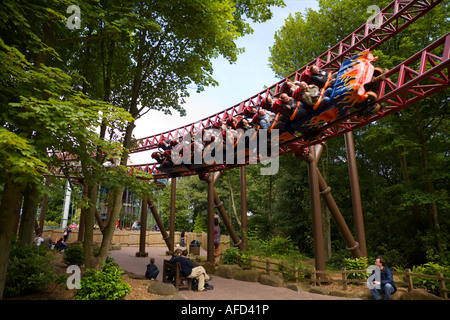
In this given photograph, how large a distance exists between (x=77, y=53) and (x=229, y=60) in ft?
15.4

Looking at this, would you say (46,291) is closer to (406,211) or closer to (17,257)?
(17,257)

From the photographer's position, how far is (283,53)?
18.9 meters

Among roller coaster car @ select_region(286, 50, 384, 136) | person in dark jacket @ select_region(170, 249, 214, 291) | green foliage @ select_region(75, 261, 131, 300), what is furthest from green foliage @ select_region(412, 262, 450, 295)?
green foliage @ select_region(75, 261, 131, 300)

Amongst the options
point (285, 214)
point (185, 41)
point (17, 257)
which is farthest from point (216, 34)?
point (285, 214)

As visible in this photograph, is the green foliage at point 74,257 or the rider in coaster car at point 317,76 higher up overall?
the rider in coaster car at point 317,76

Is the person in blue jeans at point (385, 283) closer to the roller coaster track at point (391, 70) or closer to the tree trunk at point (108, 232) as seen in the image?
the roller coaster track at point (391, 70)

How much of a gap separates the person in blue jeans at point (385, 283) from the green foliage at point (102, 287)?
523 centimetres

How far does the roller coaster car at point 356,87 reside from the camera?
5.02 metres

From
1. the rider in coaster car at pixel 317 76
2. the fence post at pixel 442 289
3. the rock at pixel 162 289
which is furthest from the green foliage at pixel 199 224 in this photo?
the rider in coaster car at pixel 317 76

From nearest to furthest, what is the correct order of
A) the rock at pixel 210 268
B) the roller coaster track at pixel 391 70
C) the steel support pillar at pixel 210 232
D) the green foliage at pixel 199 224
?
the roller coaster track at pixel 391 70, the rock at pixel 210 268, the steel support pillar at pixel 210 232, the green foliage at pixel 199 224

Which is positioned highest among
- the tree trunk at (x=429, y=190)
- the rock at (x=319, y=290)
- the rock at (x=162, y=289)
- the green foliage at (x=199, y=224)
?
the tree trunk at (x=429, y=190)

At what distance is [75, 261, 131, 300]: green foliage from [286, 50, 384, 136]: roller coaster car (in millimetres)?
5464

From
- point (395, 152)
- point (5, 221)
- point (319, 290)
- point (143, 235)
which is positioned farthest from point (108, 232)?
point (395, 152)

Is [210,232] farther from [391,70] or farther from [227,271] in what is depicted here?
[391,70]
